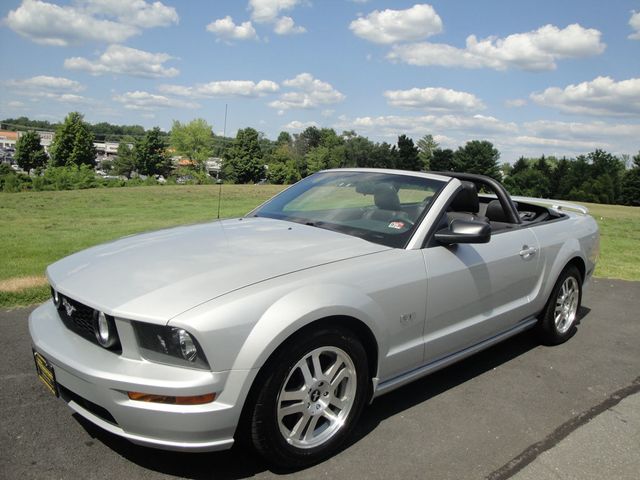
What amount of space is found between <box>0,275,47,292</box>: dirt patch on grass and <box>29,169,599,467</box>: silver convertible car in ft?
9.67

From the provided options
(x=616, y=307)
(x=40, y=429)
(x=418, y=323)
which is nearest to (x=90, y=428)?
(x=40, y=429)

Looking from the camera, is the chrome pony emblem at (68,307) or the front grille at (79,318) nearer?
the front grille at (79,318)

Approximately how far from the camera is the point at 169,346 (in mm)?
2305

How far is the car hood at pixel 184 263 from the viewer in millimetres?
2408

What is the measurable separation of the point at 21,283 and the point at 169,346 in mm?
4380

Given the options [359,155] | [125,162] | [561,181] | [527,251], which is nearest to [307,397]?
[527,251]

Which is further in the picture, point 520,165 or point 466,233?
point 520,165

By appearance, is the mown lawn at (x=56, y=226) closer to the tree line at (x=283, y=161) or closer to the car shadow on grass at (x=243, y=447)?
the car shadow on grass at (x=243, y=447)

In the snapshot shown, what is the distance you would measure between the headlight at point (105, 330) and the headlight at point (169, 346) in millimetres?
138

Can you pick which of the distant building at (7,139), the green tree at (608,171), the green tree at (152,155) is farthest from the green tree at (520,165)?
the distant building at (7,139)

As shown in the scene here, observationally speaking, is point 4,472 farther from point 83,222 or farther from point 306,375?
point 83,222

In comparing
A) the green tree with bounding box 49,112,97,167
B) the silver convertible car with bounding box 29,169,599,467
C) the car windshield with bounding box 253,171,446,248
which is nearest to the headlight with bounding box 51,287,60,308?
the silver convertible car with bounding box 29,169,599,467

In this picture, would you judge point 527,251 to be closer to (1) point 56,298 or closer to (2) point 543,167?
(1) point 56,298

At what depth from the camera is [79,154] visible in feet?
238
